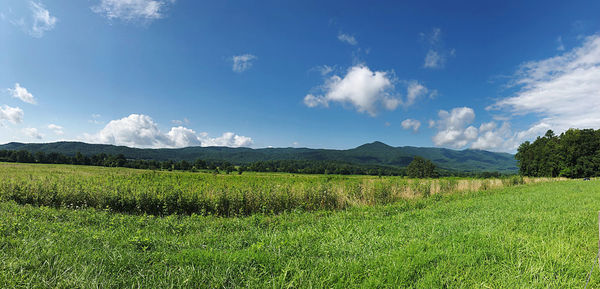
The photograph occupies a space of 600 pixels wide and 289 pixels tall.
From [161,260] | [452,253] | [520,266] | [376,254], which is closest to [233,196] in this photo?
[161,260]

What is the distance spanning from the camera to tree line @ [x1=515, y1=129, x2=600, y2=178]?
45656mm

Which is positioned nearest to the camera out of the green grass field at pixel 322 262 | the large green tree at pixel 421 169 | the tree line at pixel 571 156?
the green grass field at pixel 322 262

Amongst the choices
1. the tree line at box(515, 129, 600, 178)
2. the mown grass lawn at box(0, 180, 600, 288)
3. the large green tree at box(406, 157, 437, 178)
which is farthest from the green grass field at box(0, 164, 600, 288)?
the large green tree at box(406, 157, 437, 178)

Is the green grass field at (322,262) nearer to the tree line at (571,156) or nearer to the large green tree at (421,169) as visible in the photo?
the tree line at (571,156)

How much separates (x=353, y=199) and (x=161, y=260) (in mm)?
10929

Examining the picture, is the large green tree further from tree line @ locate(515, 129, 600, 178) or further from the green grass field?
the green grass field

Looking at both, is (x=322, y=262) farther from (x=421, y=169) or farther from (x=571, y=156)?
(x=421, y=169)

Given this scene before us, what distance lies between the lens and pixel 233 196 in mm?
11539

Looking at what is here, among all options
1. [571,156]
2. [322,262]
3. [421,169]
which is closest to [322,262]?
[322,262]

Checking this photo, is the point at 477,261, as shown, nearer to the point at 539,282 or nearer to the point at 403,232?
the point at 539,282

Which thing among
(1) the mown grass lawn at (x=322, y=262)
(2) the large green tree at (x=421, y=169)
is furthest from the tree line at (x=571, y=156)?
(1) the mown grass lawn at (x=322, y=262)

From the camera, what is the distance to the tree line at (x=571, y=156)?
45.7 metres

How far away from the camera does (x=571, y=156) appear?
46.7 meters

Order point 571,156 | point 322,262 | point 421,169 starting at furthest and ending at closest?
1. point 421,169
2. point 571,156
3. point 322,262
